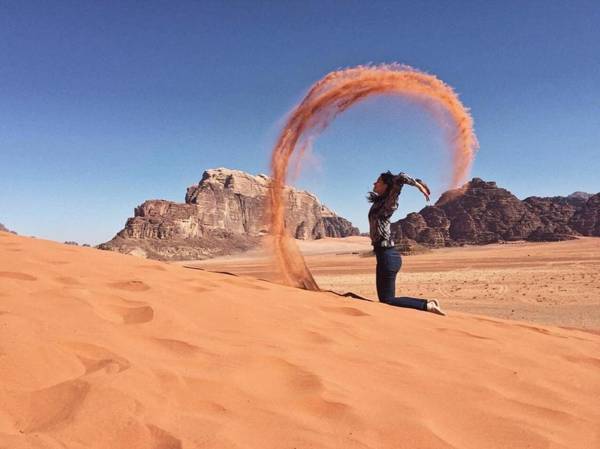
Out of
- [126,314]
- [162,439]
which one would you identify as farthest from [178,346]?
[162,439]

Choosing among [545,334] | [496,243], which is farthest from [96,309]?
[496,243]

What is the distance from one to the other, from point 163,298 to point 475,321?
364 centimetres

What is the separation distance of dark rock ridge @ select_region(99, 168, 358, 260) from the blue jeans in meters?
2.21

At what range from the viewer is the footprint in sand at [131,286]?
14.4 ft

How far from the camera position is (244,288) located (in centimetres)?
540

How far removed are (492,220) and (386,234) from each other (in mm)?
86310

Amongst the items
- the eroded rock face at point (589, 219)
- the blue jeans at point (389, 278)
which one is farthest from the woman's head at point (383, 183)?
the eroded rock face at point (589, 219)

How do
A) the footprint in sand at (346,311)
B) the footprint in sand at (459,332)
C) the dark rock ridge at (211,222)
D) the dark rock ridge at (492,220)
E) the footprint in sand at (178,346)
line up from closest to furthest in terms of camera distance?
the footprint in sand at (178,346) < the footprint in sand at (459,332) < the footprint in sand at (346,311) < the dark rock ridge at (211,222) < the dark rock ridge at (492,220)

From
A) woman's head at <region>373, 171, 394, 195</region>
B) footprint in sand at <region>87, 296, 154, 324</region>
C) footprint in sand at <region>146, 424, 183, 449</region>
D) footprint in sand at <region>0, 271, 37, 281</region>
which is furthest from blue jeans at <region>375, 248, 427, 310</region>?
footprint in sand at <region>146, 424, 183, 449</region>

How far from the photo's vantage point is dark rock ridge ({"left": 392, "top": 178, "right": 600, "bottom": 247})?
264ft

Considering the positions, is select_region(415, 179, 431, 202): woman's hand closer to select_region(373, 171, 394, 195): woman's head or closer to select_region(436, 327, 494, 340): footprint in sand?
select_region(373, 171, 394, 195): woman's head

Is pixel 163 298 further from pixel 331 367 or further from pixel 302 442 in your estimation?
pixel 302 442

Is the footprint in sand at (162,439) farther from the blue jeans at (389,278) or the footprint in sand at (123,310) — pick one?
the blue jeans at (389,278)

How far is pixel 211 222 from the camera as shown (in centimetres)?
11544
